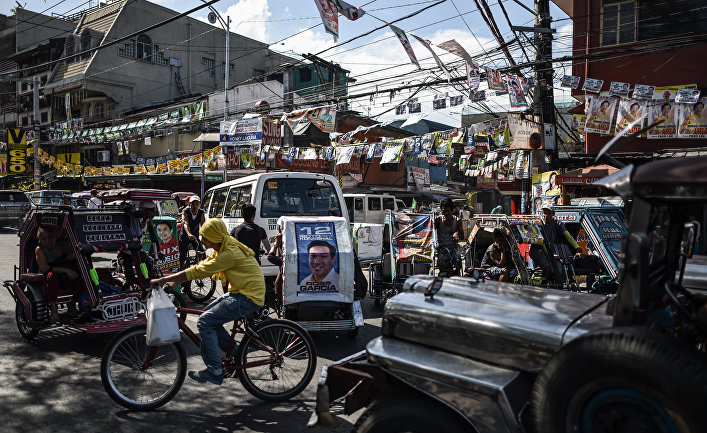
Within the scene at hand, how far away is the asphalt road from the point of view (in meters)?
4.06

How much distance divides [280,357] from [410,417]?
2.35 metres

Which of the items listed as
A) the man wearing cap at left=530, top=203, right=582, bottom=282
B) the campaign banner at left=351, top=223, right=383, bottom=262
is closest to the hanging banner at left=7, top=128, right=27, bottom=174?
the campaign banner at left=351, top=223, right=383, bottom=262

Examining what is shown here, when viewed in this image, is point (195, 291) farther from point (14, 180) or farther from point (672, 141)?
point (14, 180)

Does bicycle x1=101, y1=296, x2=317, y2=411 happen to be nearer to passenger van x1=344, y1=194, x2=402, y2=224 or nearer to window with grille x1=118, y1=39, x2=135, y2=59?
passenger van x1=344, y1=194, x2=402, y2=224

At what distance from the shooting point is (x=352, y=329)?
657 centimetres

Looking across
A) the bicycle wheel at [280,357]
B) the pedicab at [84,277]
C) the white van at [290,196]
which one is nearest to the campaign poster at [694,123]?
the white van at [290,196]

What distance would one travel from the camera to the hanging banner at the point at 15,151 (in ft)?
91.1

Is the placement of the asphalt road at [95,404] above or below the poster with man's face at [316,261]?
below

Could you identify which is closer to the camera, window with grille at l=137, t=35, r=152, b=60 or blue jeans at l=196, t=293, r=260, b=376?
blue jeans at l=196, t=293, r=260, b=376

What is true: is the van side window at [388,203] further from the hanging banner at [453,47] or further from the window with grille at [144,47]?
the window with grille at [144,47]

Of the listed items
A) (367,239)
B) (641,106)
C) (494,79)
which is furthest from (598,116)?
(367,239)

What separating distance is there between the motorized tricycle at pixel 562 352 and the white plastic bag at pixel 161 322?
1689 millimetres

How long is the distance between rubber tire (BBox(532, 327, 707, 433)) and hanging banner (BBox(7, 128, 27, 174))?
3208cm

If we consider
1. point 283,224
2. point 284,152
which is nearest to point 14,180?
point 284,152
